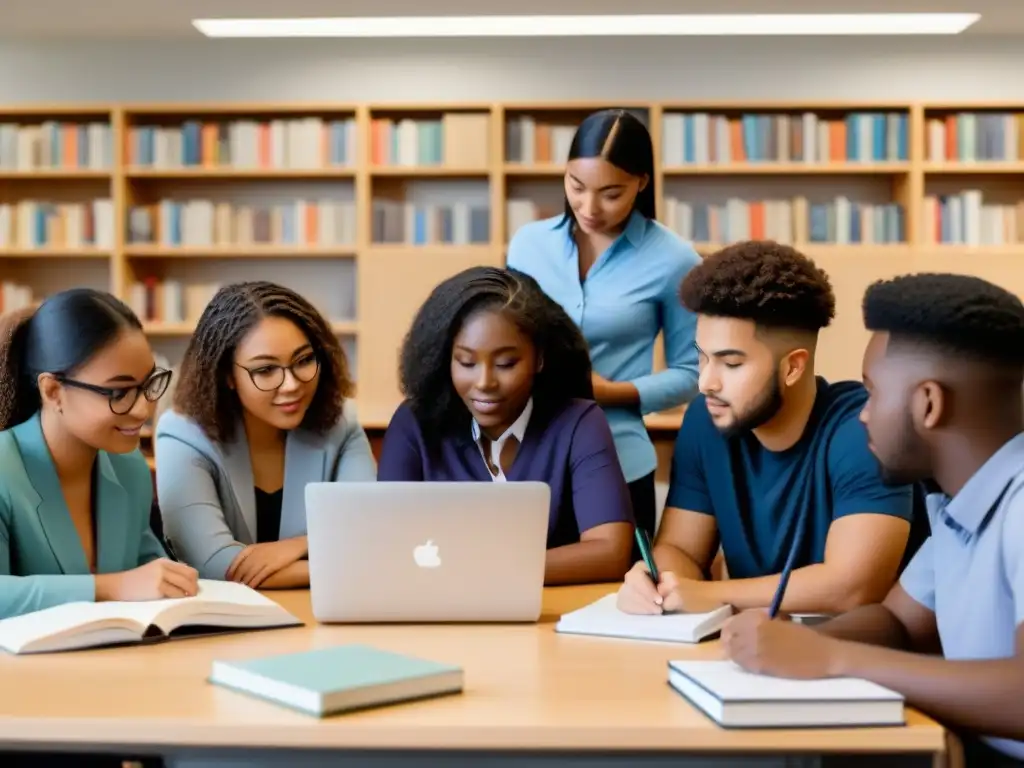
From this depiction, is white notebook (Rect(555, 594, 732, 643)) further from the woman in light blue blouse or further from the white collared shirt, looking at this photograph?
the woman in light blue blouse

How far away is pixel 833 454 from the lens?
6.28ft

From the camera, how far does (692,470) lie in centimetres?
209

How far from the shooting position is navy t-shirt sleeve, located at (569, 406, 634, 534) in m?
2.10

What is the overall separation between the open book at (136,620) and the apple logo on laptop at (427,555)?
0.65 ft

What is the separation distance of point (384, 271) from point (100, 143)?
160cm

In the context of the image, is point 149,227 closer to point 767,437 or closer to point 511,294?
point 511,294

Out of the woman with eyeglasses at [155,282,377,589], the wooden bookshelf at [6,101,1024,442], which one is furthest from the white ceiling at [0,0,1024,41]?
the woman with eyeglasses at [155,282,377,589]

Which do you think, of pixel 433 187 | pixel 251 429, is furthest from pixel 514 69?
pixel 251 429

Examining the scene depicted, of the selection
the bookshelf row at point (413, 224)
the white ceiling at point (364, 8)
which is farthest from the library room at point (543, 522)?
the white ceiling at point (364, 8)

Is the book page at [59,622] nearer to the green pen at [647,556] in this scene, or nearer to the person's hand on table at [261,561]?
the person's hand on table at [261,561]

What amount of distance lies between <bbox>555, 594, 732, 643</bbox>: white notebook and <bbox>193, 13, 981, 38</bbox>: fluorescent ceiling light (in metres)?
3.93

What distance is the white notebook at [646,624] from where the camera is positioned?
1.59 metres

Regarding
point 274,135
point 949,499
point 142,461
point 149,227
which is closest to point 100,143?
point 149,227

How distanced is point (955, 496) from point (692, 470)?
2.30 ft
